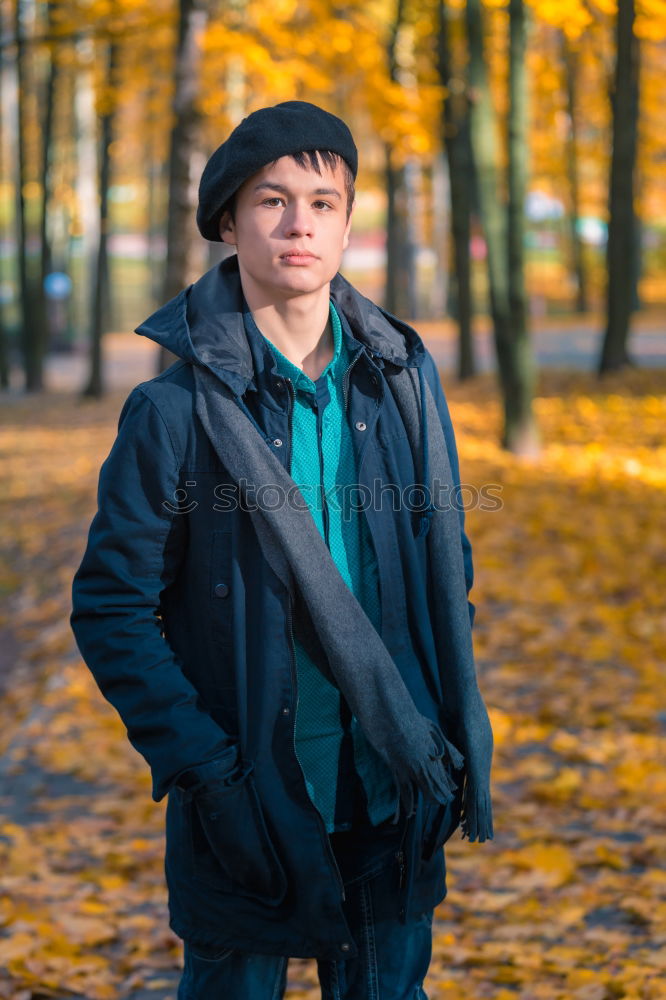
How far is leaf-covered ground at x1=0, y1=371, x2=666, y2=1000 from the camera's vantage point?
3.98m

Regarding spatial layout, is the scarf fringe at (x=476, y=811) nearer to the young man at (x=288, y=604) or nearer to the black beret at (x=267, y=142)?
the young man at (x=288, y=604)

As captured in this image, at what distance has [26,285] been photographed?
2370 cm

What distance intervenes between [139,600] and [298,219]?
0.73 m

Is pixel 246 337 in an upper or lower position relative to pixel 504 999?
upper

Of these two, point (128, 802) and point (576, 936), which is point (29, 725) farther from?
point (576, 936)

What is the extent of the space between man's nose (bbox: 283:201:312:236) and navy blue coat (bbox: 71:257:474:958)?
19cm

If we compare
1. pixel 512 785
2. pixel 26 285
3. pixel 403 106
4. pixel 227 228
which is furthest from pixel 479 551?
pixel 26 285

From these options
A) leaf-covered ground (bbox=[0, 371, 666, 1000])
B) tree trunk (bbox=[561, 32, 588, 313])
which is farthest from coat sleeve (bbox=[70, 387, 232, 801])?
tree trunk (bbox=[561, 32, 588, 313])

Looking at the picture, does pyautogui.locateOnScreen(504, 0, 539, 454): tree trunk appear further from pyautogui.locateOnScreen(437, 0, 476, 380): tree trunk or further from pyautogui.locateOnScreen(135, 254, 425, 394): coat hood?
pyautogui.locateOnScreen(135, 254, 425, 394): coat hood

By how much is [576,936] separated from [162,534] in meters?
2.47

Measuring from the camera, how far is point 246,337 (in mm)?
2379

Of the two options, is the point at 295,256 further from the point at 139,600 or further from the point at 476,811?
the point at 476,811

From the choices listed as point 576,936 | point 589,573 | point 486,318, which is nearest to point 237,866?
point 576,936

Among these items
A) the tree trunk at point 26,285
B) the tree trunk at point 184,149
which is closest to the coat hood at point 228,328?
the tree trunk at point 184,149
